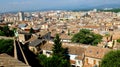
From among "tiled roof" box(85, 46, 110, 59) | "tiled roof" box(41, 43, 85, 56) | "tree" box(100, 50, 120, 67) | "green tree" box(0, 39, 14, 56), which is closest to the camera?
"tree" box(100, 50, 120, 67)

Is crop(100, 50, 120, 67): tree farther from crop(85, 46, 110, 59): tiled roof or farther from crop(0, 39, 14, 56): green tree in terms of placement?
crop(0, 39, 14, 56): green tree

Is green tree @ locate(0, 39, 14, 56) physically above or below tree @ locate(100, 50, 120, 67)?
above

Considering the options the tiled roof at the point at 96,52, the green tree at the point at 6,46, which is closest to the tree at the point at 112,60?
the tiled roof at the point at 96,52

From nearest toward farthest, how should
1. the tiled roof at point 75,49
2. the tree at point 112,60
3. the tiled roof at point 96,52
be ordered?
the tree at point 112,60, the tiled roof at point 96,52, the tiled roof at point 75,49

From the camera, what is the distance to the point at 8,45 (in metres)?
41.3

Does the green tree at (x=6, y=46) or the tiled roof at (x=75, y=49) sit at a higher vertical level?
the green tree at (x=6, y=46)

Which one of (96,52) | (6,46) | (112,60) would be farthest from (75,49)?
(6,46)

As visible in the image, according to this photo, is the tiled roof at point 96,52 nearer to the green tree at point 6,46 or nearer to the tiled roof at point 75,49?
the tiled roof at point 75,49

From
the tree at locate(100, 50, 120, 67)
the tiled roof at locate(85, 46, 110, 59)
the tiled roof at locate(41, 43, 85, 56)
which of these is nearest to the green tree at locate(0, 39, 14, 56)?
the tiled roof at locate(41, 43, 85, 56)

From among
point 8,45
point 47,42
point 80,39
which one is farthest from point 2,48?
point 80,39

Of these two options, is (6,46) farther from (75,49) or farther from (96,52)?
(96,52)

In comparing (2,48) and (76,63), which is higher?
(2,48)

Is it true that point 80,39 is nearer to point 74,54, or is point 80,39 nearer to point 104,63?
point 74,54

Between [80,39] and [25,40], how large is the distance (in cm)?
1440
